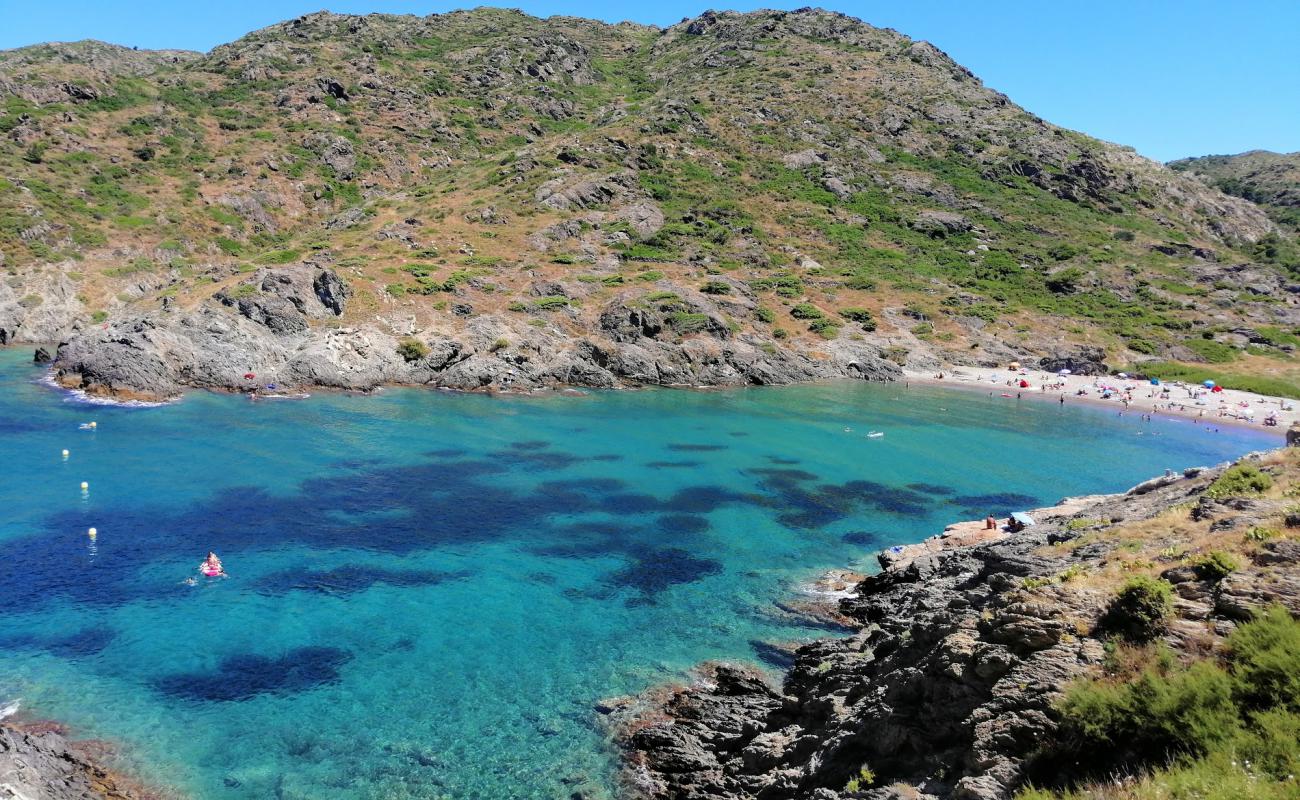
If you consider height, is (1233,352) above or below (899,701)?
above

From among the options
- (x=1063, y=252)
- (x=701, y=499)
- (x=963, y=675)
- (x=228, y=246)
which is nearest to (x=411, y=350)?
(x=701, y=499)

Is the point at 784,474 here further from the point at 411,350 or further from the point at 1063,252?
the point at 1063,252

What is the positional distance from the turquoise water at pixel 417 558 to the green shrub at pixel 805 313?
4258cm

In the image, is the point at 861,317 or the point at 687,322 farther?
the point at 861,317

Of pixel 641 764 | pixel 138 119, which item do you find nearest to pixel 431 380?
pixel 641 764

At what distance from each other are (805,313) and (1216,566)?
10100 cm

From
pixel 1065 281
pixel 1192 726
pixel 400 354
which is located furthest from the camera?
pixel 1065 281

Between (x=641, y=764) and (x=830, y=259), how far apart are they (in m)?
124

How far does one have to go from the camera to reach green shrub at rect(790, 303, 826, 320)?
110 metres

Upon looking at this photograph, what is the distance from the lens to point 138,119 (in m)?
134

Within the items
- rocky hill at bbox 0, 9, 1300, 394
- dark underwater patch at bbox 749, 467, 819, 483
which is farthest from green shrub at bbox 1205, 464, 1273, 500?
rocky hill at bbox 0, 9, 1300, 394

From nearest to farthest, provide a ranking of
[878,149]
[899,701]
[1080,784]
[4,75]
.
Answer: [1080,784] < [899,701] < [4,75] < [878,149]

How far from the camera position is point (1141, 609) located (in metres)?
11.8

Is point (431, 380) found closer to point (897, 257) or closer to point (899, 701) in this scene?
point (899, 701)
